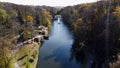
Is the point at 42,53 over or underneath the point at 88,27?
underneath

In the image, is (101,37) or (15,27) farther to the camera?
(15,27)

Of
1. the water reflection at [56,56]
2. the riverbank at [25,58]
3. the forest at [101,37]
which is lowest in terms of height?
the water reflection at [56,56]

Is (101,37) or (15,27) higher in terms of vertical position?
(15,27)

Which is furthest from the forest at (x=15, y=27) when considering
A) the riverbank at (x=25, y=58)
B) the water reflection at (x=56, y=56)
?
the water reflection at (x=56, y=56)

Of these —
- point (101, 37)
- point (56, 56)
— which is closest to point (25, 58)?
point (56, 56)

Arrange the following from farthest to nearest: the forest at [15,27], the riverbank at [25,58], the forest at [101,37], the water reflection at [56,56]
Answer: the water reflection at [56,56]
the forest at [101,37]
the riverbank at [25,58]
the forest at [15,27]

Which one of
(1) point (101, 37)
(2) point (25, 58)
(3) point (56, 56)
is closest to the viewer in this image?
(2) point (25, 58)

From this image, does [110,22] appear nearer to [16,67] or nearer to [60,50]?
[60,50]

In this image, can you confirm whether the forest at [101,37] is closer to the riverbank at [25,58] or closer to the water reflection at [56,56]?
the water reflection at [56,56]

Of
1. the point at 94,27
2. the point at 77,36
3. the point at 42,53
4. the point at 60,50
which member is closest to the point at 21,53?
the point at 42,53

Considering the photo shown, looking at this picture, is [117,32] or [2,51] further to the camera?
[117,32]

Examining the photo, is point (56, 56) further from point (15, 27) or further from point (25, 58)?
point (15, 27)
